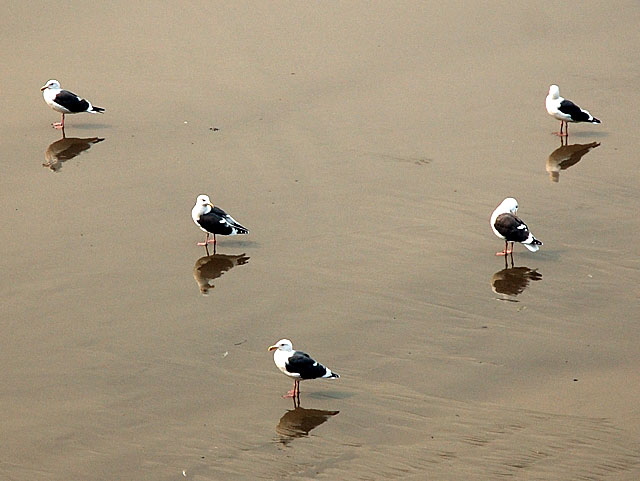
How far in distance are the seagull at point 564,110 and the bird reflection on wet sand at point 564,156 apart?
342mm

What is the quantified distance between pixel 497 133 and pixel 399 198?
244 cm

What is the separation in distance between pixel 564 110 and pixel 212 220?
18.1 feet

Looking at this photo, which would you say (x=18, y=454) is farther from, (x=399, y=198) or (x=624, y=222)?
(x=624, y=222)

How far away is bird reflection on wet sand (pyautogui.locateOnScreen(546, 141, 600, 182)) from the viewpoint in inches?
509

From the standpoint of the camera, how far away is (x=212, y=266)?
424 inches

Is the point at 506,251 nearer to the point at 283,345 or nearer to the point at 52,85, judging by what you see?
the point at 283,345

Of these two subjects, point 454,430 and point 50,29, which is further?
point 50,29

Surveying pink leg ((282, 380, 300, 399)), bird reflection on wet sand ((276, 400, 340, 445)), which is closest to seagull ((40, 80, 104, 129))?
pink leg ((282, 380, 300, 399))

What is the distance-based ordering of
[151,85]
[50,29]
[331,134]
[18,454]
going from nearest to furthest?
[18,454] < [331,134] < [151,85] < [50,29]

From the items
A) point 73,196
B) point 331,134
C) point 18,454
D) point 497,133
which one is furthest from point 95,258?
point 497,133

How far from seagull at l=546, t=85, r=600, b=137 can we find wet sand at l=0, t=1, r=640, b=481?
318 millimetres

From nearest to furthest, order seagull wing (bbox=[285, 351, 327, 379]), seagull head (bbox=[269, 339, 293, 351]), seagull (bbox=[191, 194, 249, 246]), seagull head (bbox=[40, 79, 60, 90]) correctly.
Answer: seagull wing (bbox=[285, 351, 327, 379]) → seagull head (bbox=[269, 339, 293, 351]) → seagull (bbox=[191, 194, 249, 246]) → seagull head (bbox=[40, 79, 60, 90])

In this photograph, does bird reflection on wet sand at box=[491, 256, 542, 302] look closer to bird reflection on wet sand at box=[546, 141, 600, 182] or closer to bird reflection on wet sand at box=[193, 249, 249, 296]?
bird reflection on wet sand at box=[546, 141, 600, 182]

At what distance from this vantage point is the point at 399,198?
1198 centimetres
